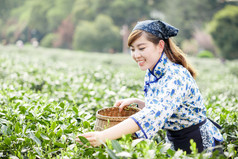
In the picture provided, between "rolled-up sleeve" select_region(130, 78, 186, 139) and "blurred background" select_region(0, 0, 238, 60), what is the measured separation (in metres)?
20.8

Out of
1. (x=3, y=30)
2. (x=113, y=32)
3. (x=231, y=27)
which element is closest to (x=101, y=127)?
(x=231, y=27)

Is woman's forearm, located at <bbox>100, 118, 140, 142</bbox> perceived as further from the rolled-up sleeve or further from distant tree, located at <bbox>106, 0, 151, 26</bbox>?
distant tree, located at <bbox>106, 0, 151, 26</bbox>

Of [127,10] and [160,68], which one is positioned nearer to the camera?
[160,68]

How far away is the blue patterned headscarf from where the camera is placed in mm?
1908

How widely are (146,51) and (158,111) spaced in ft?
1.69

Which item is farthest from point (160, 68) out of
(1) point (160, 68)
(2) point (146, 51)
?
(2) point (146, 51)

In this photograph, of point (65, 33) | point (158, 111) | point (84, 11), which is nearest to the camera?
point (158, 111)

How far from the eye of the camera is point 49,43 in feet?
126

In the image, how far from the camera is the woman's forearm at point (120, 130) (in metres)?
1.50

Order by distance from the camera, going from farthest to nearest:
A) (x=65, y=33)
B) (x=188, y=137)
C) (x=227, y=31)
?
(x=65, y=33), (x=227, y=31), (x=188, y=137)

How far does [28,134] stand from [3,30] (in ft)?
160

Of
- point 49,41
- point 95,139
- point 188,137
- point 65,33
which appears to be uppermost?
point 65,33

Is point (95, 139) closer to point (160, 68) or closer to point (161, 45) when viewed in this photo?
point (160, 68)

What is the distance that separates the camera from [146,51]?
6.26 feet
